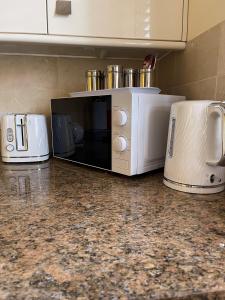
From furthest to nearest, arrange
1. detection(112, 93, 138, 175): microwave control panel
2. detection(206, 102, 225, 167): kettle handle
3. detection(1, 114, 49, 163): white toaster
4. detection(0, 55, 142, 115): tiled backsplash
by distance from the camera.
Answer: detection(0, 55, 142, 115): tiled backsplash < detection(1, 114, 49, 163): white toaster < detection(112, 93, 138, 175): microwave control panel < detection(206, 102, 225, 167): kettle handle

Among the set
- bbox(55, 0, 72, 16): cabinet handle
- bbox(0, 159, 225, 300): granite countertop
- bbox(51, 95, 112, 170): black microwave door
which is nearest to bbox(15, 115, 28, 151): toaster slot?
bbox(51, 95, 112, 170): black microwave door

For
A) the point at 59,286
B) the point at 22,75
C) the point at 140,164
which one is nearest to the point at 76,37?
the point at 22,75

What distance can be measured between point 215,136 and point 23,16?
0.71 m

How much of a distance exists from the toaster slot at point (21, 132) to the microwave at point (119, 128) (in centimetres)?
17

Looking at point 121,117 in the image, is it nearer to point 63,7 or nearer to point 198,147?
point 198,147


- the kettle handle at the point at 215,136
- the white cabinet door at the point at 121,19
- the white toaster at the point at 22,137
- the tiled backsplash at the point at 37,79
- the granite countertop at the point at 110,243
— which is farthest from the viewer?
the tiled backsplash at the point at 37,79

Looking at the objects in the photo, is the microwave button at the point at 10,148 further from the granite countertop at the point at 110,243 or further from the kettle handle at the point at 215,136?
the kettle handle at the point at 215,136

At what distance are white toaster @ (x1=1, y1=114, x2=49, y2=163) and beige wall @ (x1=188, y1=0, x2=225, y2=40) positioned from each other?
2.19 feet

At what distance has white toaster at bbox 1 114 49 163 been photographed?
94cm

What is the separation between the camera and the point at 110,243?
1.28 ft

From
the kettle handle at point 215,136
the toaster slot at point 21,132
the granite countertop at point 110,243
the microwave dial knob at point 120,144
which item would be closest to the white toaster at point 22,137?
the toaster slot at point 21,132

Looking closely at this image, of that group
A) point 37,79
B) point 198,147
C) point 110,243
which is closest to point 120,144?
point 198,147

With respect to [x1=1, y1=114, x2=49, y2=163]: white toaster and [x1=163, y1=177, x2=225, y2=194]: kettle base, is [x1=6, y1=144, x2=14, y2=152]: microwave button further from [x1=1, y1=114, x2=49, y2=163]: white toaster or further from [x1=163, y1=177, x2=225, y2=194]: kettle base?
[x1=163, y1=177, x2=225, y2=194]: kettle base

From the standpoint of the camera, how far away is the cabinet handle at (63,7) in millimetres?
779
